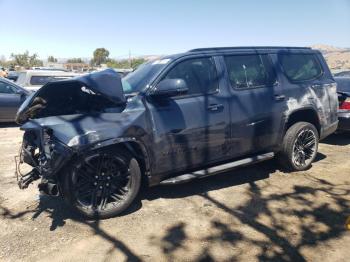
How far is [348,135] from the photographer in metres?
8.95

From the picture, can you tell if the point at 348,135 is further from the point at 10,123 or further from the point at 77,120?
the point at 10,123

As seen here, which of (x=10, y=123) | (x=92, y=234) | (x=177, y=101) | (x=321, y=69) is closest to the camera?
(x=92, y=234)

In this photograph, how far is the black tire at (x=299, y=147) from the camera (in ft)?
19.6

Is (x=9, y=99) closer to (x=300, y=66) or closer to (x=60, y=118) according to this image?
(x=60, y=118)

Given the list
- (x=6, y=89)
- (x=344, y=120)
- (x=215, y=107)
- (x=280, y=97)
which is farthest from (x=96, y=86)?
(x=6, y=89)

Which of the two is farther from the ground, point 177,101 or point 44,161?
point 177,101

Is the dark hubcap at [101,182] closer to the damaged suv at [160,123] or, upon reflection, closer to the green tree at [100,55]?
the damaged suv at [160,123]

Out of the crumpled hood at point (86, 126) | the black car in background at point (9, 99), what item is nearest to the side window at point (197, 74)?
the crumpled hood at point (86, 126)

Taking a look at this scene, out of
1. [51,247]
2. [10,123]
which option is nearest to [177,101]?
[51,247]

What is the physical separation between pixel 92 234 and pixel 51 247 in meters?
0.44

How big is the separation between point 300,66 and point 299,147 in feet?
4.23

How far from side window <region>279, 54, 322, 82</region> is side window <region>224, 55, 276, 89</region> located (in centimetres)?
35

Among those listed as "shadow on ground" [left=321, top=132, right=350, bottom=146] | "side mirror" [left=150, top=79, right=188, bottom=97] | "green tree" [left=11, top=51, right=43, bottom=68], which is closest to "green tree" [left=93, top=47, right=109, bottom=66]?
"green tree" [left=11, top=51, right=43, bottom=68]

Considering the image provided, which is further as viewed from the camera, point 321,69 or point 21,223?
point 321,69
